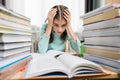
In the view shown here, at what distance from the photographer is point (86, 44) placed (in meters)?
1.10

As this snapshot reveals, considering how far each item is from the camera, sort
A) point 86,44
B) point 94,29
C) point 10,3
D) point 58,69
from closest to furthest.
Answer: point 58,69 < point 94,29 < point 86,44 < point 10,3

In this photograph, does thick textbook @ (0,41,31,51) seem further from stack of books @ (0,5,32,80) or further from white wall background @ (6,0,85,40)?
white wall background @ (6,0,85,40)

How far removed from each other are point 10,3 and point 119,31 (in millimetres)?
2249

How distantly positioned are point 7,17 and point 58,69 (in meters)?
0.29

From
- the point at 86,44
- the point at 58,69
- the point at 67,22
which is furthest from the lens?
the point at 67,22

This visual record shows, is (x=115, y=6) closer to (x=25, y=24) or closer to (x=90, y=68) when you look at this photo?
(x=90, y=68)

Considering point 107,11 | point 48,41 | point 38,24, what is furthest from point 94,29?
point 38,24

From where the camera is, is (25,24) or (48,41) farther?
(48,41)

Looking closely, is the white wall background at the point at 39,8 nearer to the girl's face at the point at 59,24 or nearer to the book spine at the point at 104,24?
the girl's face at the point at 59,24

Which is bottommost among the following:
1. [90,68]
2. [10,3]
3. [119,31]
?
[90,68]

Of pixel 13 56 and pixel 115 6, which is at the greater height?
pixel 115 6

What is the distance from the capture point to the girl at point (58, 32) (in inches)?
78.2

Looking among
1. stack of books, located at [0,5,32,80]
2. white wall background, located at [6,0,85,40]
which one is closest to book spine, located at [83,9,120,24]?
stack of books, located at [0,5,32,80]

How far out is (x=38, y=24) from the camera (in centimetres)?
281
